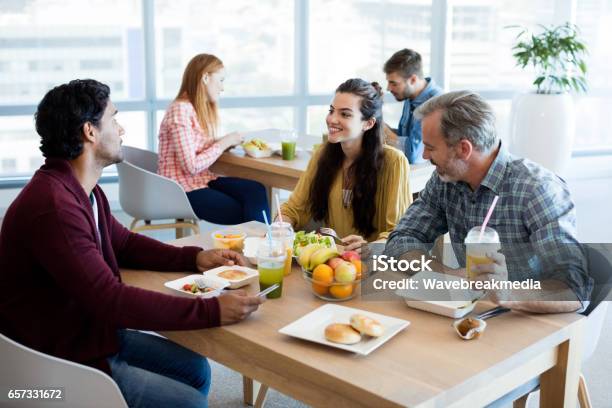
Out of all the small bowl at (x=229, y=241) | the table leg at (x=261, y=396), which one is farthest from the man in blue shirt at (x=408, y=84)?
the small bowl at (x=229, y=241)

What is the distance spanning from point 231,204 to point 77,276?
234cm

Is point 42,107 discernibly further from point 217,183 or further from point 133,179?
point 217,183

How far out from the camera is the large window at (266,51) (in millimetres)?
5600

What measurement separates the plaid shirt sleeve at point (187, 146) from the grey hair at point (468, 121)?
6.63 ft

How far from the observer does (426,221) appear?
247 centimetres

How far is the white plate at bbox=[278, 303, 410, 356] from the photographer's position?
171 centimetres

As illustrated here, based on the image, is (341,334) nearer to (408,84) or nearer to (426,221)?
(426,221)

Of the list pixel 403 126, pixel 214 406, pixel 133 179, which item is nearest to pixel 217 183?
pixel 133 179

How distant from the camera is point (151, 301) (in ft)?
6.13

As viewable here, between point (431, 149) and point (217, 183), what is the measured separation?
2228 millimetres

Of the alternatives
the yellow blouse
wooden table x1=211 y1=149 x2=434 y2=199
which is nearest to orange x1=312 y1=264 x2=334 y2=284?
the yellow blouse

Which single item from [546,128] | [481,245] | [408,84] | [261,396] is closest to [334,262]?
[481,245]

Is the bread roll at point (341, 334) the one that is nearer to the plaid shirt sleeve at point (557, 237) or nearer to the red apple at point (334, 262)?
the red apple at point (334, 262)

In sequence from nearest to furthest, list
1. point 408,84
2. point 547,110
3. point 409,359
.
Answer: point 409,359 → point 408,84 → point 547,110
